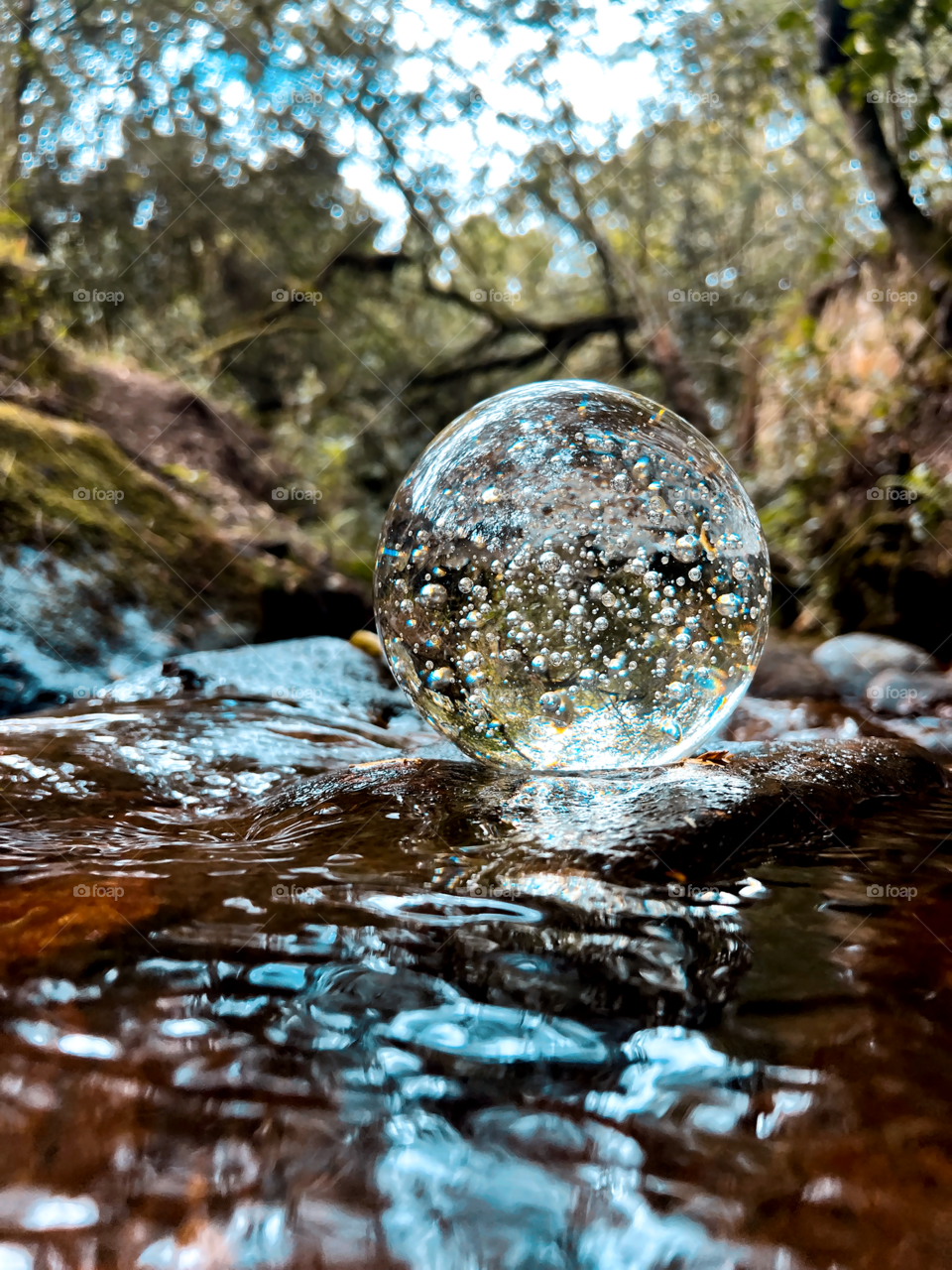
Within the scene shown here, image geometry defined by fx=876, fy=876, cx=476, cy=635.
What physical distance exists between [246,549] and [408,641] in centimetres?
333

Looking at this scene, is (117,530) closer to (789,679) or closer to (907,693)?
(789,679)

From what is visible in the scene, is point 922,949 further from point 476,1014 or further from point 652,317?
point 652,317

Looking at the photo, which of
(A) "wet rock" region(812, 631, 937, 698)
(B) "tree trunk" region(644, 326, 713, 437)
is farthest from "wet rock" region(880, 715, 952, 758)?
(B) "tree trunk" region(644, 326, 713, 437)

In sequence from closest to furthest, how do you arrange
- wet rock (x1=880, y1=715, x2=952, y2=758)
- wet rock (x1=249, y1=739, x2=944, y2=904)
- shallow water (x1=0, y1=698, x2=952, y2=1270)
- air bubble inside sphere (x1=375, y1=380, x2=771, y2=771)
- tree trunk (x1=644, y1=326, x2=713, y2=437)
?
1. shallow water (x1=0, y1=698, x2=952, y2=1270)
2. wet rock (x1=249, y1=739, x2=944, y2=904)
3. air bubble inside sphere (x1=375, y1=380, x2=771, y2=771)
4. wet rock (x1=880, y1=715, x2=952, y2=758)
5. tree trunk (x1=644, y1=326, x2=713, y2=437)

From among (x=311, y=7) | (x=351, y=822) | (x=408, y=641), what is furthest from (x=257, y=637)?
(x=311, y=7)

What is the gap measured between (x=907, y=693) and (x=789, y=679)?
65 cm

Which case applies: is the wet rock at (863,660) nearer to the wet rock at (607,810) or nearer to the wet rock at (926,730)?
the wet rock at (926,730)

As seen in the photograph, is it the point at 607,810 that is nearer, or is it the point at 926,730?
the point at 607,810

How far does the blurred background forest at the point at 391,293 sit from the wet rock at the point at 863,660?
0.52 metres

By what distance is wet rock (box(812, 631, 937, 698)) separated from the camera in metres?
5.24

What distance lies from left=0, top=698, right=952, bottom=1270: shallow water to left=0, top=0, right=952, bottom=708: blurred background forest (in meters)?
2.85

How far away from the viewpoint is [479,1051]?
1.24 meters

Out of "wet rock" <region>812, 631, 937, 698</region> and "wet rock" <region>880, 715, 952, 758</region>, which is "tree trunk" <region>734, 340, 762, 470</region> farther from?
"wet rock" <region>880, 715, 952, 758</region>

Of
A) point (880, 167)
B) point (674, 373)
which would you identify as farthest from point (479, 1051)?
point (674, 373)
